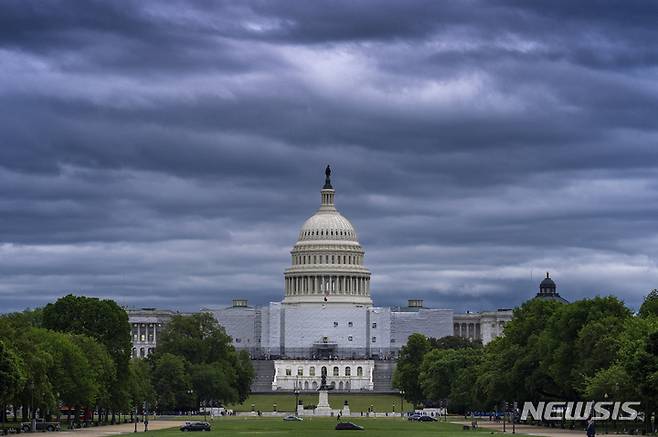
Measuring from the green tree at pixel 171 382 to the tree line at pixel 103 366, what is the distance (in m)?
0.09

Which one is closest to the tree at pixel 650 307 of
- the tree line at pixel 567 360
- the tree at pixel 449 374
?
the tree line at pixel 567 360

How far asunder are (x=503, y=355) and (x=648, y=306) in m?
19.3

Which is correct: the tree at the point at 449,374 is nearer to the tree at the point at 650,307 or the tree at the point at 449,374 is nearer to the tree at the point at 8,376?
the tree at the point at 650,307

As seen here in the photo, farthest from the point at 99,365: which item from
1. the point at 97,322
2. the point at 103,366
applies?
the point at 97,322

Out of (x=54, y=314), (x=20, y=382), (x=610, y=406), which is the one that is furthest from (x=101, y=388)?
(x=610, y=406)

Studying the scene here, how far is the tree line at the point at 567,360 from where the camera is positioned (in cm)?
9612

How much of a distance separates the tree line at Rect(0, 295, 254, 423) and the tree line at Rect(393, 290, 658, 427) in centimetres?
2450

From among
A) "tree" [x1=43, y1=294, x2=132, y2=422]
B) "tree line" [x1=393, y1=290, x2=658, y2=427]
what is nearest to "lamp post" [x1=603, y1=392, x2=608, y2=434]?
"tree line" [x1=393, y1=290, x2=658, y2=427]

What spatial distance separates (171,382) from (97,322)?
Answer: 2635 cm

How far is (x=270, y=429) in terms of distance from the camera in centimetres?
11619

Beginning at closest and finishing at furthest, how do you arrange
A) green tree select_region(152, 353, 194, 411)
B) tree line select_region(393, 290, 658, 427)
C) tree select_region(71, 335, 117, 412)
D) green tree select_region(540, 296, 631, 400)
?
tree line select_region(393, 290, 658, 427)
green tree select_region(540, 296, 631, 400)
tree select_region(71, 335, 117, 412)
green tree select_region(152, 353, 194, 411)

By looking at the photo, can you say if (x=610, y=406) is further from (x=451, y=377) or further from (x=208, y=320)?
(x=208, y=320)

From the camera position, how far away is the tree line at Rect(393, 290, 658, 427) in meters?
96.1

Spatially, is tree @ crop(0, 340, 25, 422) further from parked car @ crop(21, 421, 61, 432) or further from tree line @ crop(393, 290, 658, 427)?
tree line @ crop(393, 290, 658, 427)
